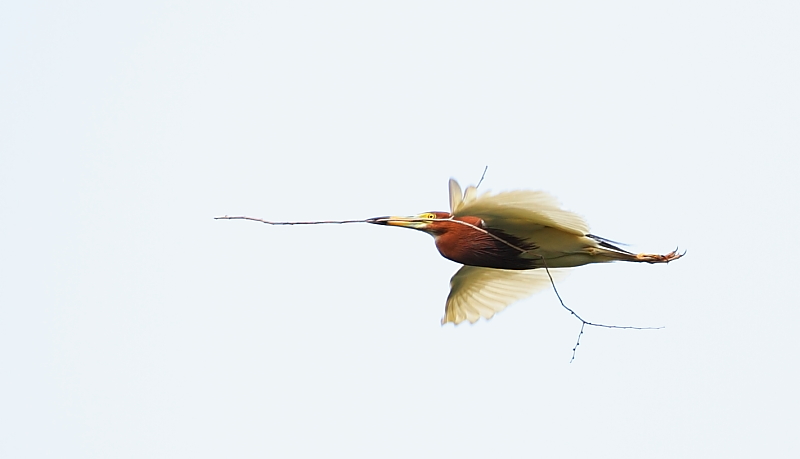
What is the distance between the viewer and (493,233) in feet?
36.6

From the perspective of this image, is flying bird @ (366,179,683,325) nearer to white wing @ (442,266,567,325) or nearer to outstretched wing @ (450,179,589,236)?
outstretched wing @ (450,179,589,236)

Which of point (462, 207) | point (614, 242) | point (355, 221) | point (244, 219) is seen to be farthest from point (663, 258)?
point (244, 219)

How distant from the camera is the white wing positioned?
13.2m

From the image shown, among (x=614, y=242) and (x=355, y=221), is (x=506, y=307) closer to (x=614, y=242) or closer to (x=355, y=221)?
(x=614, y=242)

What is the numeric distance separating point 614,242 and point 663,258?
48 cm

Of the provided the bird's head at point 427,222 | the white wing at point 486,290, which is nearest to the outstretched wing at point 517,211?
the bird's head at point 427,222

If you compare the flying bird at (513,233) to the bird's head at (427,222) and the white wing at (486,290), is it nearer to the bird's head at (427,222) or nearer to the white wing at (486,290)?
the bird's head at (427,222)

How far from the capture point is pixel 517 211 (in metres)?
10.8

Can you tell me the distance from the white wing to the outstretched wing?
6.80 feet

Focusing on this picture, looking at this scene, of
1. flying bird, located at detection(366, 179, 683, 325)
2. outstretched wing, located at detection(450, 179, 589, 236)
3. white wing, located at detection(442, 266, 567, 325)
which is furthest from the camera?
white wing, located at detection(442, 266, 567, 325)

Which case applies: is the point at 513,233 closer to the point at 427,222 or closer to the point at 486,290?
the point at 427,222

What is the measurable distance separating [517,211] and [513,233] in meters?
0.45

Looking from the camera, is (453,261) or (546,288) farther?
(546,288)

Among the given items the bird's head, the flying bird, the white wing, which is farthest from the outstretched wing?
the white wing
